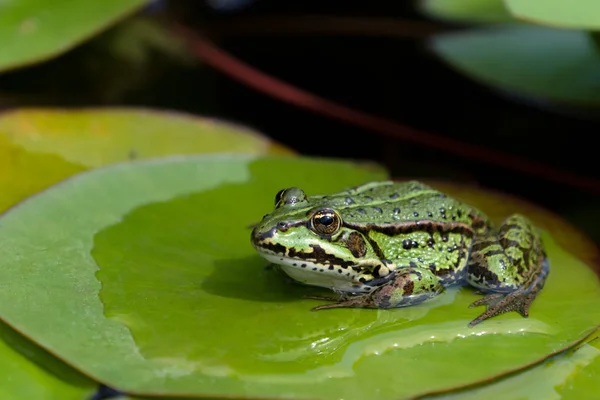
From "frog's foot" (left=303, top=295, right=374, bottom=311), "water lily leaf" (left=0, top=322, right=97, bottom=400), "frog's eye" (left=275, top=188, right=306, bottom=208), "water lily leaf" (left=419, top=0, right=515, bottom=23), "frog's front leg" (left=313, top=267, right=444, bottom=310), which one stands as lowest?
"water lily leaf" (left=0, top=322, right=97, bottom=400)

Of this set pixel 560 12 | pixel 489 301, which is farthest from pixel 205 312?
pixel 560 12

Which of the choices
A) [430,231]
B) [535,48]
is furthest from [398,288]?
[535,48]

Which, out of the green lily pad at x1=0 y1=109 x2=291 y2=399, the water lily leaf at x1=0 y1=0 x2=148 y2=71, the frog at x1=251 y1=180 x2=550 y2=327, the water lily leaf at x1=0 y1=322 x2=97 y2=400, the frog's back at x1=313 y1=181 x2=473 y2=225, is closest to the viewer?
the water lily leaf at x1=0 y1=322 x2=97 y2=400

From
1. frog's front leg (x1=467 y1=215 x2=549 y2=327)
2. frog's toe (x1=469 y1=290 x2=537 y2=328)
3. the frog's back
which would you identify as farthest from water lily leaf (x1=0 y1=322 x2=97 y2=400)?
frog's front leg (x1=467 y1=215 x2=549 y2=327)

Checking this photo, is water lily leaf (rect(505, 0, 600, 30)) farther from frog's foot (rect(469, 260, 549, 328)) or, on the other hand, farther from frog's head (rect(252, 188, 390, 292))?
frog's head (rect(252, 188, 390, 292))

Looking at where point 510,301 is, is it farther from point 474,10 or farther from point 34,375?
point 474,10

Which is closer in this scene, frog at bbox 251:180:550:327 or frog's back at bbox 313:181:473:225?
frog at bbox 251:180:550:327

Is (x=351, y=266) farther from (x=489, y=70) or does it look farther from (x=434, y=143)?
(x=489, y=70)
